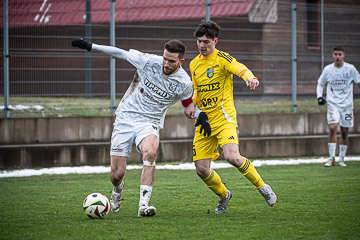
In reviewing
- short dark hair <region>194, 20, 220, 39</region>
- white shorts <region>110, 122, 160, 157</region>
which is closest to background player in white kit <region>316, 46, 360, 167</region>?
short dark hair <region>194, 20, 220, 39</region>

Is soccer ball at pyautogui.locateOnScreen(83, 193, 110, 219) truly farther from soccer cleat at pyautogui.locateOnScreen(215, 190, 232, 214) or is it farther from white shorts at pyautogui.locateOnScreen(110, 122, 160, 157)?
soccer cleat at pyautogui.locateOnScreen(215, 190, 232, 214)

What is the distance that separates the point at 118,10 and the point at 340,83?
530 centimetres

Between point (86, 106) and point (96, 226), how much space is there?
8140 millimetres

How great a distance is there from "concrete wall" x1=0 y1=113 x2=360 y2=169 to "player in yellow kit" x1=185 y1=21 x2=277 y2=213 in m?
6.54

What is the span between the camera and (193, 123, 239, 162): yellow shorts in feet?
23.9

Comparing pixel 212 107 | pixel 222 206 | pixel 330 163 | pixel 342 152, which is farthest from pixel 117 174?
pixel 342 152

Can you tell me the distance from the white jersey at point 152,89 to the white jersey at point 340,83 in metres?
6.99

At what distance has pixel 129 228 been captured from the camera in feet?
19.9

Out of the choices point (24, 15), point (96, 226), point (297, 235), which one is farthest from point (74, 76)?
point (297, 235)

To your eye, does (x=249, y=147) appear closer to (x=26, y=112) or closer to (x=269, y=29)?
(x=269, y=29)

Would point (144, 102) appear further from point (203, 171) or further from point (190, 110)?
point (203, 171)

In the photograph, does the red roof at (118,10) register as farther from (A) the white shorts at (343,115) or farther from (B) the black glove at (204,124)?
(B) the black glove at (204,124)

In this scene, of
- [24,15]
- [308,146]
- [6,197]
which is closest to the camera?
[6,197]

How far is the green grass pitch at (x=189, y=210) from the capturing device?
19.0 feet
